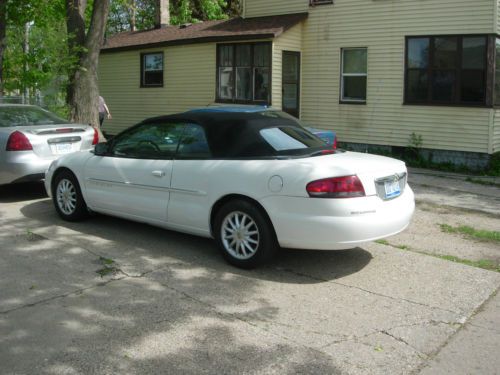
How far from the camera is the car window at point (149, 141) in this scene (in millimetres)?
6527

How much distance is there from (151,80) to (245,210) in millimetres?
15515

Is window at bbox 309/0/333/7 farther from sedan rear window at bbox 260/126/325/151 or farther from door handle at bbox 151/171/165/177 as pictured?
door handle at bbox 151/171/165/177

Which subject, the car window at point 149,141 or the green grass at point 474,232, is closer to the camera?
the car window at point 149,141

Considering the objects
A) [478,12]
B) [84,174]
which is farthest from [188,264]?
[478,12]

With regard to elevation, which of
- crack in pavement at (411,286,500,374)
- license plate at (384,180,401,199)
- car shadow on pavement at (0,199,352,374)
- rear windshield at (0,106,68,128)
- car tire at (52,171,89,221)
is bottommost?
crack in pavement at (411,286,500,374)

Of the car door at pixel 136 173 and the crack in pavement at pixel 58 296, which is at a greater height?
the car door at pixel 136 173

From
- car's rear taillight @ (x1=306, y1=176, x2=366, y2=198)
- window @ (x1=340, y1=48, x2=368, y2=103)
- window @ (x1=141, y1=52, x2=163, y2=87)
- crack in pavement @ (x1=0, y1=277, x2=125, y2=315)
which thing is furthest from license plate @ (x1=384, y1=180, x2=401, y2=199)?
window @ (x1=141, y1=52, x2=163, y2=87)

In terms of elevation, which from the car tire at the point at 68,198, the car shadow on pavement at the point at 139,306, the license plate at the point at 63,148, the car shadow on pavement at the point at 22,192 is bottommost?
the car shadow on pavement at the point at 139,306

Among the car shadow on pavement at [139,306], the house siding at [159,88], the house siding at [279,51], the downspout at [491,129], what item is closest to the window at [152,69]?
the house siding at [159,88]

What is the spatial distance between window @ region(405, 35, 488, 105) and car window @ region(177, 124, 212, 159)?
9.52 meters

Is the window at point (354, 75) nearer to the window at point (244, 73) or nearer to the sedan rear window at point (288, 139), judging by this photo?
the window at point (244, 73)

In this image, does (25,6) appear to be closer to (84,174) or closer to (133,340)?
(84,174)

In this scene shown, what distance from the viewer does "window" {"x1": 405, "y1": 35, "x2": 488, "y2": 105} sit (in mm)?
13742

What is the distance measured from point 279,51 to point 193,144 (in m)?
10.6
